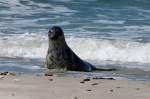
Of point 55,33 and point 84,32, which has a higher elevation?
point 55,33

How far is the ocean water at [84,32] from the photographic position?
1097 centimetres

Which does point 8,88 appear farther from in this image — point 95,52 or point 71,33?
point 71,33

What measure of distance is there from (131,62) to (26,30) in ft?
12.7

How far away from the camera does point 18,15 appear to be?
55.7 feet

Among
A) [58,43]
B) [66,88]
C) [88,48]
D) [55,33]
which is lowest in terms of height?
[88,48]

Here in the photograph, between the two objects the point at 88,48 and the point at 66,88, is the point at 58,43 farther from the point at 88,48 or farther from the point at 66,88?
the point at 66,88

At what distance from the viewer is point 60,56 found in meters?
10.7

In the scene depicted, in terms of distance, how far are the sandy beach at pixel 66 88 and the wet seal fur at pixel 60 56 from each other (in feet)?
6.61

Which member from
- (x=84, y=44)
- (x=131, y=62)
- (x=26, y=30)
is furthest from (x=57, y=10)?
(x=131, y=62)

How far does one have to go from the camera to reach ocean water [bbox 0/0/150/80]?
36.0ft

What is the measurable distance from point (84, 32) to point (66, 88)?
712 centimetres

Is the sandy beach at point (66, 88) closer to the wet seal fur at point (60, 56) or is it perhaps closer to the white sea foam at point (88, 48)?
the wet seal fur at point (60, 56)

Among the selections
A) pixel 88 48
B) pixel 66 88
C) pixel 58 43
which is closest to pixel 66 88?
pixel 66 88

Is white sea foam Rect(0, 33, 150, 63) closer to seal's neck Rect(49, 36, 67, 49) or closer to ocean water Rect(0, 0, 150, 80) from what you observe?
ocean water Rect(0, 0, 150, 80)
